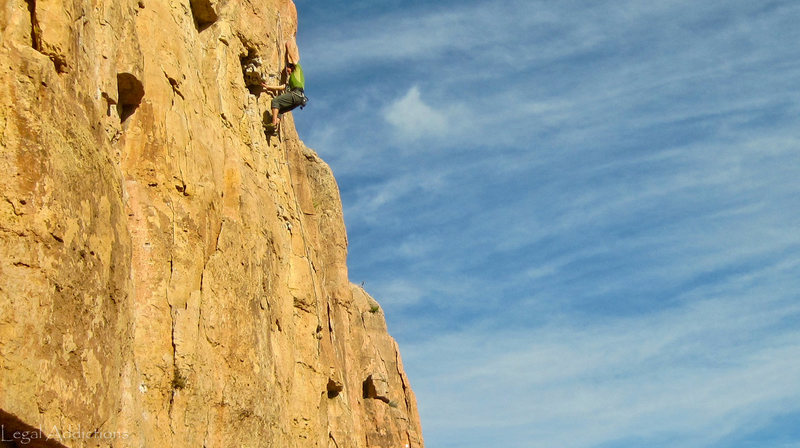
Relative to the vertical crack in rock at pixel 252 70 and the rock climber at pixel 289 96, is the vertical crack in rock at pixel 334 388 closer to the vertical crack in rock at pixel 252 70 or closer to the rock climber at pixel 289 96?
the rock climber at pixel 289 96

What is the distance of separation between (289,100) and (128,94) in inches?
355

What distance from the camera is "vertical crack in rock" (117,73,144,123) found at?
14508mm

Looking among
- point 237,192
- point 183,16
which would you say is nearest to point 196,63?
point 183,16

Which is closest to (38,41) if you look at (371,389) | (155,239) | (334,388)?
(155,239)

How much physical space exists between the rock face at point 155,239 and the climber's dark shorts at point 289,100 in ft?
1.92

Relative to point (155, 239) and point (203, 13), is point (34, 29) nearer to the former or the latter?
point (155, 239)

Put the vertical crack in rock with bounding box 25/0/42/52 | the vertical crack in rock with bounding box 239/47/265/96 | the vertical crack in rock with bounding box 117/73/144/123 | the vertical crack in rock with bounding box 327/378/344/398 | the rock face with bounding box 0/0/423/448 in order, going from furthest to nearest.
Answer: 1. the vertical crack in rock with bounding box 327/378/344/398
2. the vertical crack in rock with bounding box 239/47/265/96
3. the vertical crack in rock with bounding box 117/73/144/123
4. the vertical crack in rock with bounding box 25/0/42/52
5. the rock face with bounding box 0/0/423/448

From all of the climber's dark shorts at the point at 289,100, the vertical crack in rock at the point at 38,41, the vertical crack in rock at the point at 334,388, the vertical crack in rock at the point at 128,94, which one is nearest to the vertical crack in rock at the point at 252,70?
the climber's dark shorts at the point at 289,100

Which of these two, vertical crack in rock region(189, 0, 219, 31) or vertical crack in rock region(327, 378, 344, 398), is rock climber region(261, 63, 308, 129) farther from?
vertical crack in rock region(327, 378, 344, 398)

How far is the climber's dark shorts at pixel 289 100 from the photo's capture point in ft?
77.3

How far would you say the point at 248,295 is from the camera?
58.1 ft

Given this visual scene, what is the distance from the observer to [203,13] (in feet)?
64.4

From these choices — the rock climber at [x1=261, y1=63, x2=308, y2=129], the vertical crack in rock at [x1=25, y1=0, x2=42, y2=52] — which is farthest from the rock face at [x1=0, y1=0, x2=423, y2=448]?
the rock climber at [x1=261, y1=63, x2=308, y2=129]

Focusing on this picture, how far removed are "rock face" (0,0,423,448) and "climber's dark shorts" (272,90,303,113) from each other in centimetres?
59
